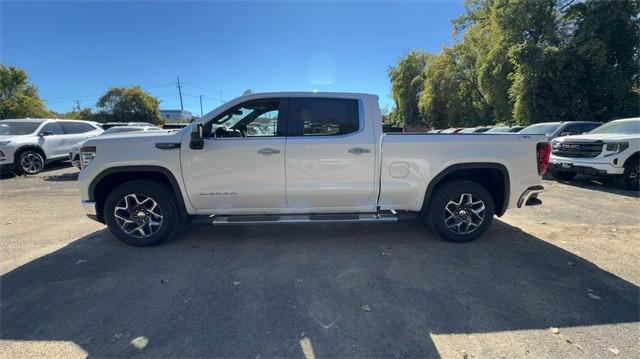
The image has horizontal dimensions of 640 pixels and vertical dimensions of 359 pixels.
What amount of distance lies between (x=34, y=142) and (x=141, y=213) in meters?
8.88

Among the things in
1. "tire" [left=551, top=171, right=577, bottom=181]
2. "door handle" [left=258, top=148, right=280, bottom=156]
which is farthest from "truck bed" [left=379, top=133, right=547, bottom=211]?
"tire" [left=551, top=171, right=577, bottom=181]

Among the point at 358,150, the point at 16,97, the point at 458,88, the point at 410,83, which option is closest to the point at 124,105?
the point at 16,97

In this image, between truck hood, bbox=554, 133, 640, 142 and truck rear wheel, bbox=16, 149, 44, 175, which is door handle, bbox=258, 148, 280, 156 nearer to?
truck hood, bbox=554, 133, 640, 142

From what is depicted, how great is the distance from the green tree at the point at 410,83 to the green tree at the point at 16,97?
42648mm

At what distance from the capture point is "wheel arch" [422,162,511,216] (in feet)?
12.9

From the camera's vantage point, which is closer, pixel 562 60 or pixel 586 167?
pixel 586 167

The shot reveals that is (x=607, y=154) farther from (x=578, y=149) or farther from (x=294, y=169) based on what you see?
(x=294, y=169)

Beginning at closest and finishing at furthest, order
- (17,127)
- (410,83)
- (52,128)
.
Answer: (17,127) < (52,128) < (410,83)

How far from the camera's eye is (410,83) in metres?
39.1

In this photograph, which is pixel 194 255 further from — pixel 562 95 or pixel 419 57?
pixel 419 57

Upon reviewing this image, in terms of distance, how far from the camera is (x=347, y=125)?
3889 mm

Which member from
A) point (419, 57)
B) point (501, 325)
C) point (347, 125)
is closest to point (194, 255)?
point (347, 125)

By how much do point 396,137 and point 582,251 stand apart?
2.68 m

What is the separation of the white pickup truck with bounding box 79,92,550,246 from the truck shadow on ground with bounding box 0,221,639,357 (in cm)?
43
